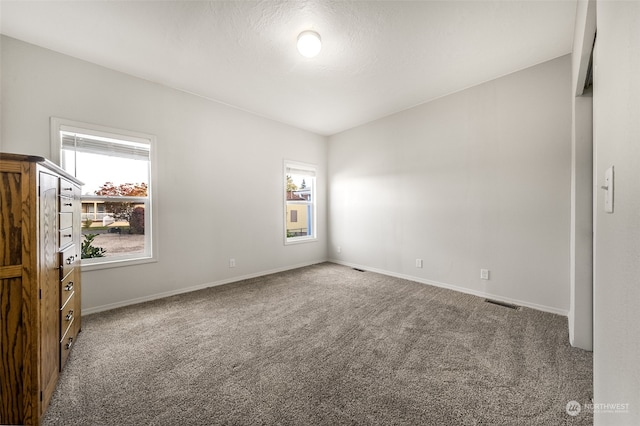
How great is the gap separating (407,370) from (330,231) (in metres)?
3.58

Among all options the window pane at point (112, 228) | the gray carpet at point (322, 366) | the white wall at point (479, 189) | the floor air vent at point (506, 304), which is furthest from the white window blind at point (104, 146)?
the floor air vent at point (506, 304)

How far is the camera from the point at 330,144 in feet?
17.2

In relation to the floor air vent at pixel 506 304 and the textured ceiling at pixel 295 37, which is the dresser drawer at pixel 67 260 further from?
the floor air vent at pixel 506 304

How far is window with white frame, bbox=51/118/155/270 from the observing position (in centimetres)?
266

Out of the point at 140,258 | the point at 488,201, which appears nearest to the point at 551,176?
the point at 488,201

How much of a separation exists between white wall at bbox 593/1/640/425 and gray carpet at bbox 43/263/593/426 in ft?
3.02

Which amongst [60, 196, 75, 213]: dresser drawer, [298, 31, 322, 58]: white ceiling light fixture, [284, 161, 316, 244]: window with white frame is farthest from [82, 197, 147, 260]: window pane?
[298, 31, 322, 58]: white ceiling light fixture

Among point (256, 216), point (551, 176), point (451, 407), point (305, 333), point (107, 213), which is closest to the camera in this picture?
point (451, 407)

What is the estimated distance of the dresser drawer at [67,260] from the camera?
5.48ft

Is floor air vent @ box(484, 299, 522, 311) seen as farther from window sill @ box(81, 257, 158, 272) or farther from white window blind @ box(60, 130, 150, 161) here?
white window blind @ box(60, 130, 150, 161)

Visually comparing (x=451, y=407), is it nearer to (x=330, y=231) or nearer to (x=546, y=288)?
(x=546, y=288)

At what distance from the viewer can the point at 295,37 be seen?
2289 millimetres

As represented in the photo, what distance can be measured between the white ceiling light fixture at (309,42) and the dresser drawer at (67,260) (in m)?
2.48

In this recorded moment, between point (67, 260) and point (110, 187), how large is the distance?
1.43 metres
